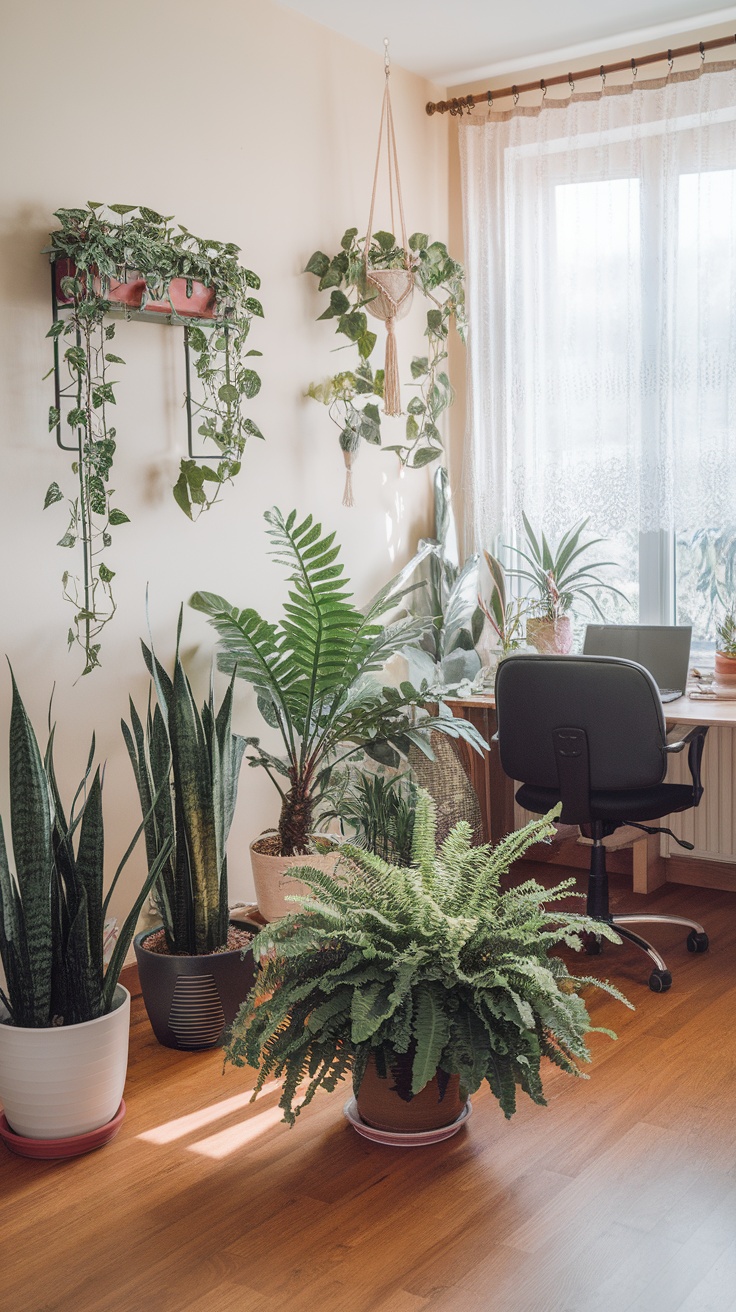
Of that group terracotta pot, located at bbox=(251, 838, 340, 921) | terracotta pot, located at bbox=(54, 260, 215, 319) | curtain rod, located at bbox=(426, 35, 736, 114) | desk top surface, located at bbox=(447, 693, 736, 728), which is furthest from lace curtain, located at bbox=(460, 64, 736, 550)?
terracotta pot, located at bbox=(251, 838, 340, 921)

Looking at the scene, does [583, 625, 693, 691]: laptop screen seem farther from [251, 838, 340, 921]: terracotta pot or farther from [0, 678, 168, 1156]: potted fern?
[0, 678, 168, 1156]: potted fern

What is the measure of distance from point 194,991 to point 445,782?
141 centimetres

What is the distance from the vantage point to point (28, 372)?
2875 mm

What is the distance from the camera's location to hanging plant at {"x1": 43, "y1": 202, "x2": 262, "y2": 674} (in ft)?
9.25

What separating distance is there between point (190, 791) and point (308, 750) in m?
0.64

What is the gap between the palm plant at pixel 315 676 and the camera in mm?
3223

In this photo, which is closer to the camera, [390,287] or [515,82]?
[390,287]

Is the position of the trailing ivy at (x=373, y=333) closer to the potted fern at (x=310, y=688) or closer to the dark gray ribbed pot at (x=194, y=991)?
the potted fern at (x=310, y=688)

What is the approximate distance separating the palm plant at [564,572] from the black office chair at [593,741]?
3.01ft

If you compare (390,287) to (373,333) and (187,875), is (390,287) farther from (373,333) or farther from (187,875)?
(187,875)

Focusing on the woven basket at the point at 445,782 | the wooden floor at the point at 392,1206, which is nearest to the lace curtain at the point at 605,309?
the woven basket at the point at 445,782

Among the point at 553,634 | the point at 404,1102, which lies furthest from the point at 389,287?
the point at 404,1102

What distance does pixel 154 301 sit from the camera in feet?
9.70

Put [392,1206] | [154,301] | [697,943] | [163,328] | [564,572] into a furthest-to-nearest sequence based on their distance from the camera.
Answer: [564,572]
[697,943]
[163,328]
[154,301]
[392,1206]
